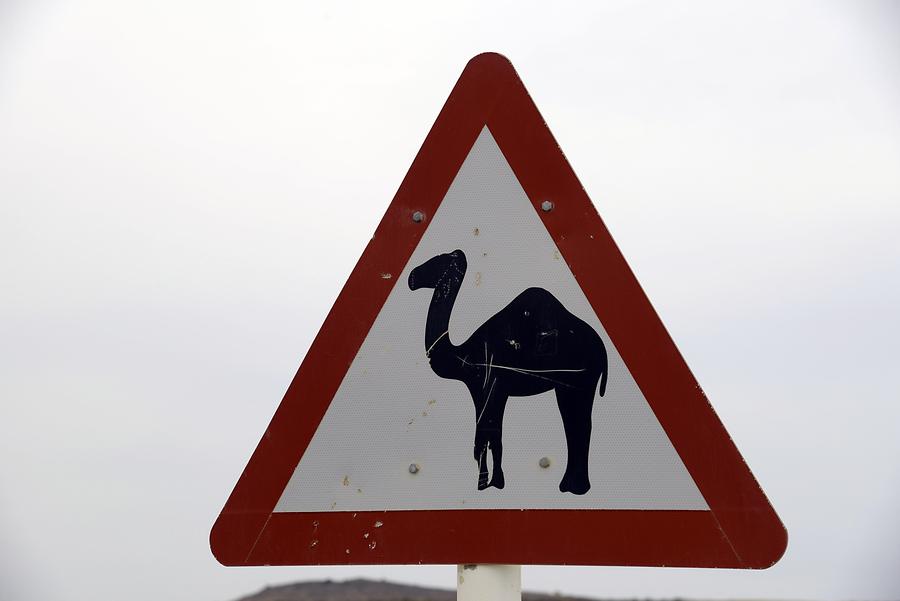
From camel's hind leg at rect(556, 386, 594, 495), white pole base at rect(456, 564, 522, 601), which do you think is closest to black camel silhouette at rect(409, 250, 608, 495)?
camel's hind leg at rect(556, 386, 594, 495)

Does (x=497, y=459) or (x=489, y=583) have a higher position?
(x=497, y=459)

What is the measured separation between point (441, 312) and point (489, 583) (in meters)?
0.50

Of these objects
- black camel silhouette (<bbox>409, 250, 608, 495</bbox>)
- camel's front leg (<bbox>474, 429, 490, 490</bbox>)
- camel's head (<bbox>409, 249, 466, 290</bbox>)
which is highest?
camel's head (<bbox>409, 249, 466, 290</bbox>)

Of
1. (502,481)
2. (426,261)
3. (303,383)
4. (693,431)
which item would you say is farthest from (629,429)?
(303,383)

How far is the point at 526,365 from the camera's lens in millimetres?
1888

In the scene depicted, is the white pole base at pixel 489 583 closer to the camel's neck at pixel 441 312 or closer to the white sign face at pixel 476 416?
the white sign face at pixel 476 416

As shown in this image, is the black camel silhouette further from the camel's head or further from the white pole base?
the white pole base

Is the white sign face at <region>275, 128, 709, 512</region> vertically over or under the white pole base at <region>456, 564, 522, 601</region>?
over

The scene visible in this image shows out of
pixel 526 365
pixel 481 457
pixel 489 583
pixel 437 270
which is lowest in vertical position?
pixel 489 583

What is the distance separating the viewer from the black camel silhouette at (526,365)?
1.85 meters

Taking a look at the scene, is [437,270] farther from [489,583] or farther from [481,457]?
[489,583]

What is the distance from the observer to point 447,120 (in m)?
2.03

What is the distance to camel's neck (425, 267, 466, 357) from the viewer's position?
6.37ft

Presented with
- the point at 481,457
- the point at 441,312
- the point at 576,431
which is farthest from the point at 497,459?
the point at 441,312
